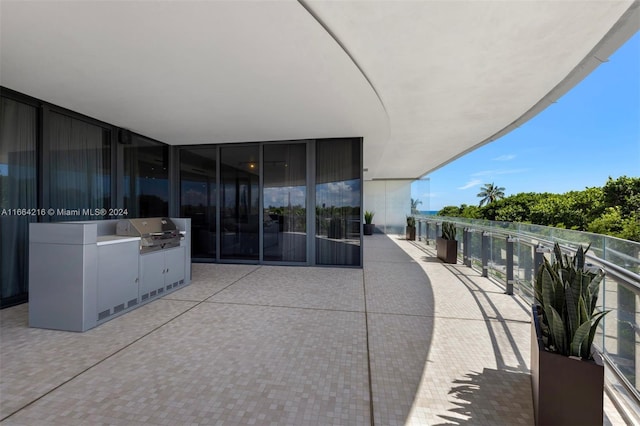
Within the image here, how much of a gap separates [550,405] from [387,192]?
1277 centimetres

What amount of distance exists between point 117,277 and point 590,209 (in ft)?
63.6

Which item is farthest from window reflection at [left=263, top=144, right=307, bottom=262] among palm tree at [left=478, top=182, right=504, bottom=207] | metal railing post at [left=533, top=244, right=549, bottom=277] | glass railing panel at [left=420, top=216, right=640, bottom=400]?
palm tree at [left=478, top=182, right=504, bottom=207]

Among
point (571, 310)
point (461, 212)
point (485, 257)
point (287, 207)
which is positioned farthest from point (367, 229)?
point (461, 212)

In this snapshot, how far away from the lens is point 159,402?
1699mm

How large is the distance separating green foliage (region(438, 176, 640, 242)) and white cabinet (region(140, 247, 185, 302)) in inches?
477

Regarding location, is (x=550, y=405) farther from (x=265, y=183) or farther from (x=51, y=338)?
(x=265, y=183)

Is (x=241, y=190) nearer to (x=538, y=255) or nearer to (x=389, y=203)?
(x=538, y=255)

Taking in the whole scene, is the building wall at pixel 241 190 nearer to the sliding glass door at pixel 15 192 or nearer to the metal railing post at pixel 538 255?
the sliding glass door at pixel 15 192

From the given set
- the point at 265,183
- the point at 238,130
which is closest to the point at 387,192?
the point at 265,183

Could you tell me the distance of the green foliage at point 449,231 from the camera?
20.2ft

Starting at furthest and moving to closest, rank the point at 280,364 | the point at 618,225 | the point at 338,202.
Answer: the point at 618,225
the point at 338,202
the point at 280,364

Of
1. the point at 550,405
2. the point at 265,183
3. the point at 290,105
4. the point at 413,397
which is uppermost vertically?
the point at 290,105

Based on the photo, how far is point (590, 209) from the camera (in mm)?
13773

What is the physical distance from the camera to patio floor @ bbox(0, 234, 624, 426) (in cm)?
163
